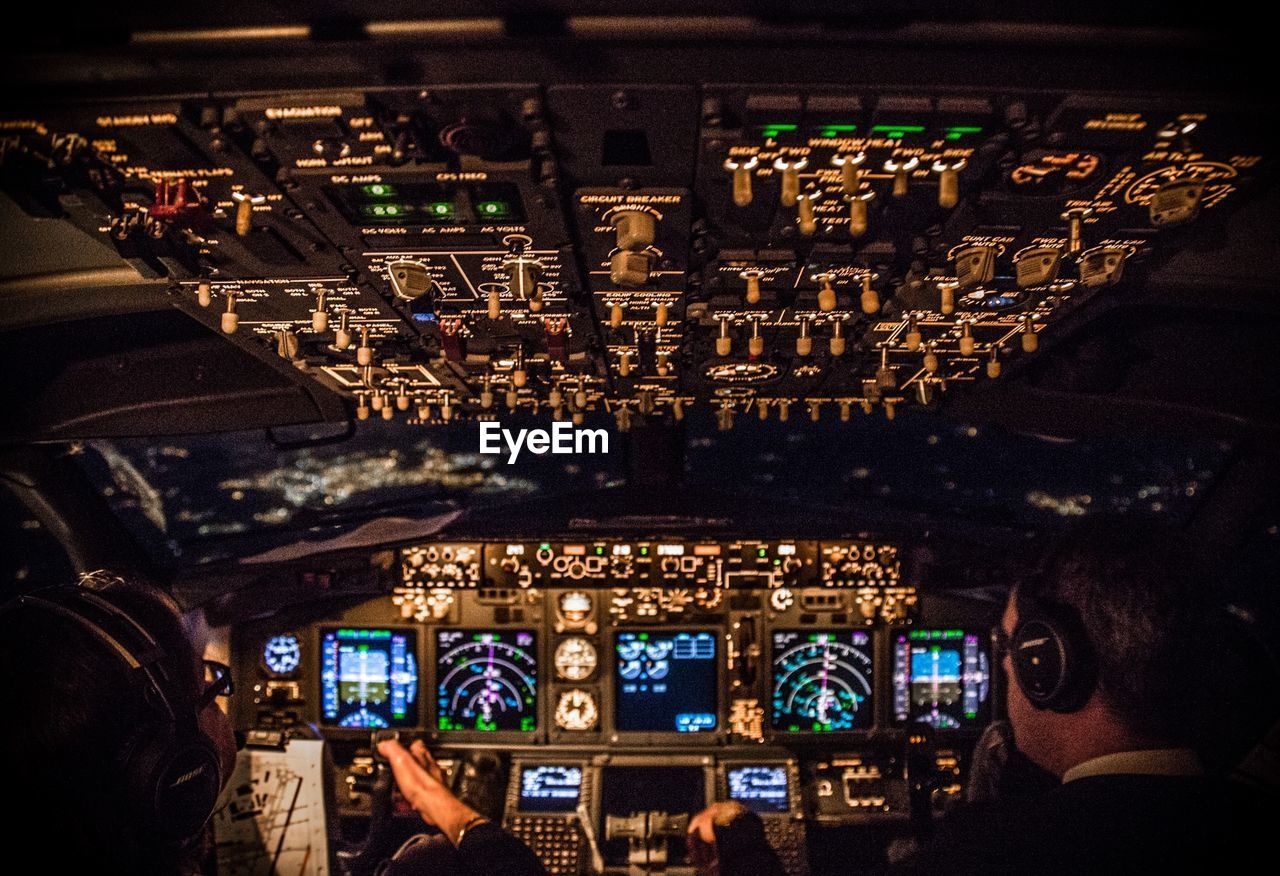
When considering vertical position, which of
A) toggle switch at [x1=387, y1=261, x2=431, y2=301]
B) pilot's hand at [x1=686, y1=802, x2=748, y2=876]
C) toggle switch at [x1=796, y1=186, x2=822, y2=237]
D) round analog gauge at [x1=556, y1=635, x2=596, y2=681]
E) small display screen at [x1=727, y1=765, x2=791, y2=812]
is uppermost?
toggle switch at [x1=796, y1=186, x2=822, y2=237]

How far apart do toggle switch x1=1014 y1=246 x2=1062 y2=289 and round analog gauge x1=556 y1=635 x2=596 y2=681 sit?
280 centimetres

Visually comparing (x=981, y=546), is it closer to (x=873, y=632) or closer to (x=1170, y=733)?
(x=873, y=632)

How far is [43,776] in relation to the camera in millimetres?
1350

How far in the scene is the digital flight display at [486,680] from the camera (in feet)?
12.3

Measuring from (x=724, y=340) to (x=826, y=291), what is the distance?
401 millimetres

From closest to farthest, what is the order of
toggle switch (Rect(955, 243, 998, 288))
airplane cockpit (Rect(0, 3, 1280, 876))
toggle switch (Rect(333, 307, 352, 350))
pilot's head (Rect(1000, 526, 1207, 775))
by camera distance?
airplane cockpit (Rect(0, 3, 1280, 876))
pilot's head (Rect(1000, 526, 1207, 775))
toggle switch (Rect(955, 243, 998, 288))
toggle switch (Rect(333, 307, 352, 350))

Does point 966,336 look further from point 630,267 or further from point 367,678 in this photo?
point 367,678

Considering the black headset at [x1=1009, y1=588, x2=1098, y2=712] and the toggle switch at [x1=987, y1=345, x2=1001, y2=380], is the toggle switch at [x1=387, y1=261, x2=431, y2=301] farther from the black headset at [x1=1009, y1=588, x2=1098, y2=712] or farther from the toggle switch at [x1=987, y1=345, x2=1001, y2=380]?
the toggle switch at [x1=987, y1=345, x2=1001, y2=380]

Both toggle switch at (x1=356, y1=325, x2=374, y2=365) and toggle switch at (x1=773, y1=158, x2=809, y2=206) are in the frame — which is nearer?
toggle switch at (x1=773, y1=158, x2=809, y2=206)

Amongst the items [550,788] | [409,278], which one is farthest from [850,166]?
[550,788]

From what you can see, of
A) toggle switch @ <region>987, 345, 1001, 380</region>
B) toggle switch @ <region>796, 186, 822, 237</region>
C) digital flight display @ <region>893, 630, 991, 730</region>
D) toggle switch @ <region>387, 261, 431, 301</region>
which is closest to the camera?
toggle switch @ <region>796, 186, 822, 237</region>

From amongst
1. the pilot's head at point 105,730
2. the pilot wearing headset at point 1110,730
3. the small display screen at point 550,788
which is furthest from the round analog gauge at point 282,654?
the pilot wearing headset at point 1110,730

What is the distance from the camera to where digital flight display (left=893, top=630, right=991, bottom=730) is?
12.1ft

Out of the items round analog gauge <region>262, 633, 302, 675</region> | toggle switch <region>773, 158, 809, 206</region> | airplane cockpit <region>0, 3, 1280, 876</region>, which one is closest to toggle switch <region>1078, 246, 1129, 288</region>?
airplane cockpit <region>0, 3, 1280, 876</region>
